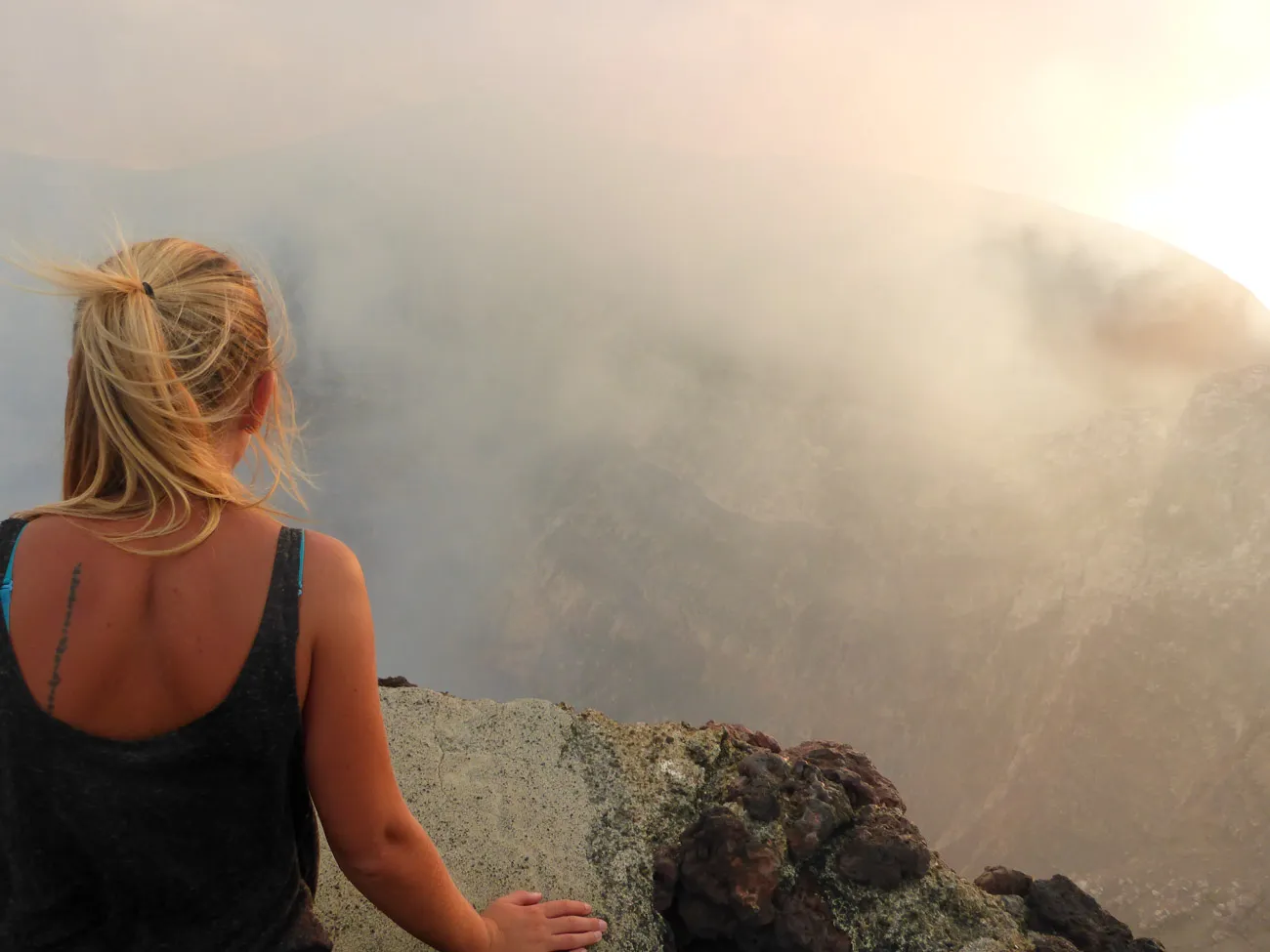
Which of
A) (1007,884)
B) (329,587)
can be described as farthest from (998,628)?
(329,587)

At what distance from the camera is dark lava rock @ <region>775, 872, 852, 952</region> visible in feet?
6.25

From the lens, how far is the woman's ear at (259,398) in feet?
3.16

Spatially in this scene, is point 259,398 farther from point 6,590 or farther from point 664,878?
point 664,878

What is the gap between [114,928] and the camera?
38.4 inches

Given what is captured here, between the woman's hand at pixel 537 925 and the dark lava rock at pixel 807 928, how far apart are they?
53 centimetres

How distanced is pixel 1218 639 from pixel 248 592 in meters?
10.1

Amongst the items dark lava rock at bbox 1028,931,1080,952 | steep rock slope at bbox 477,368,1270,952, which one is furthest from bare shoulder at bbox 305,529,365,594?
steep rock slope at bbox 477,368,1270,952

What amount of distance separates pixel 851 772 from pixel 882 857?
0.32 meters

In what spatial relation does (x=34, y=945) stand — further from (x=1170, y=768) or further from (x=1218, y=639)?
(x=1218, y=639)

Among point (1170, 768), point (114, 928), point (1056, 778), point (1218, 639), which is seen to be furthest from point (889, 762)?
point (114, 928)

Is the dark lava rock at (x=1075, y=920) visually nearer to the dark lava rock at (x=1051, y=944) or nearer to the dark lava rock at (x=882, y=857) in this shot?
the dark lava rock at (x=1051, y=944)

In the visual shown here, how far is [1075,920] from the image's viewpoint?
6.94 ft

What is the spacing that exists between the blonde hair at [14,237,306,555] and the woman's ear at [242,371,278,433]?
3 centimetres

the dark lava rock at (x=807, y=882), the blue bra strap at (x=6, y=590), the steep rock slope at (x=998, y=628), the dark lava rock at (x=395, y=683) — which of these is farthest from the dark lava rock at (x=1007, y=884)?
the steep rock slope at (x=998, y=628)
